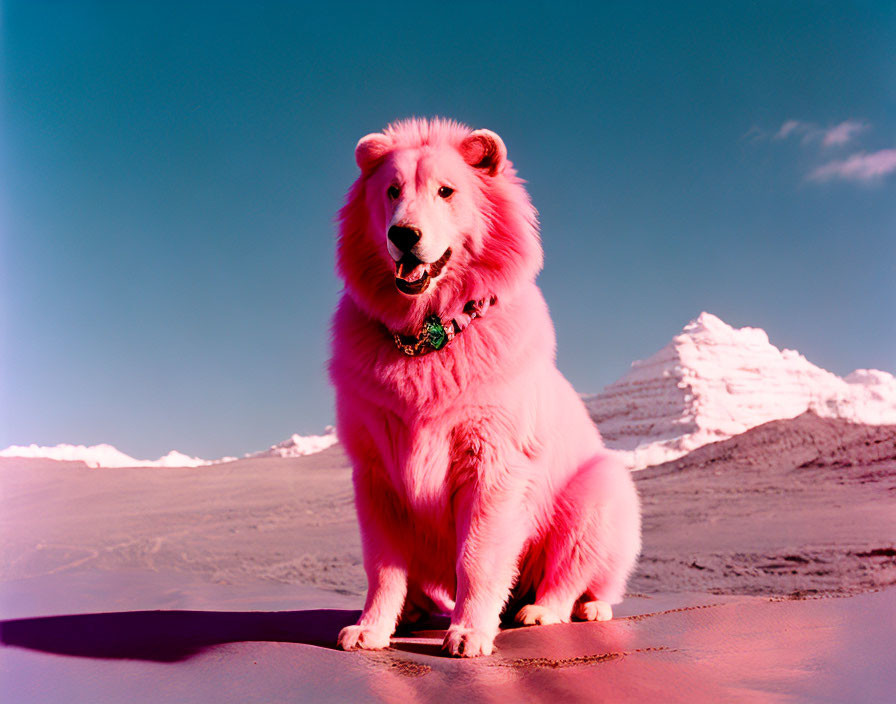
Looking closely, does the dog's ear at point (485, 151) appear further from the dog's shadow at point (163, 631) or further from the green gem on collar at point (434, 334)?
the dog's shadow at point (163, 631)

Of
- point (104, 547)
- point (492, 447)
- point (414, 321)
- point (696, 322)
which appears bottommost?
point (104, 547)

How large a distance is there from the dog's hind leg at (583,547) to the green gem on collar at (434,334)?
93 centimetres

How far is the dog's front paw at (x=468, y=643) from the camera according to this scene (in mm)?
2389

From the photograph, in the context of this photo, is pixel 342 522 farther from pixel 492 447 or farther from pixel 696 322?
pixel 696 322

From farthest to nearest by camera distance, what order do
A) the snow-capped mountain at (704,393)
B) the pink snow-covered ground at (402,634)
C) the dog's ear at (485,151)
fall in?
the snow-capped mountain at (704,393)
the dog's ear at (485,151)
the pink snow-covered ground at (402,634)

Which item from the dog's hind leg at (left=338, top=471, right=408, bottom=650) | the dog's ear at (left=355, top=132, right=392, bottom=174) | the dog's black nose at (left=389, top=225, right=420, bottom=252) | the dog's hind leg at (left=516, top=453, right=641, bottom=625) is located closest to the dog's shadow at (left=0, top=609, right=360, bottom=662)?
the dog's hind leg at (left=338, top=471, right=408, bottom=650)

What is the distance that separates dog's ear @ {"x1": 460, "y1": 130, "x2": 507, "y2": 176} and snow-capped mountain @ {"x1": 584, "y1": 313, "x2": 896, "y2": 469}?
18.6m

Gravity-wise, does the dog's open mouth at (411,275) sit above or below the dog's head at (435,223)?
below

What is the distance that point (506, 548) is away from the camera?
2.68 metres

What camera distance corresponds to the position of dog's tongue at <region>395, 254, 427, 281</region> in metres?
2.65

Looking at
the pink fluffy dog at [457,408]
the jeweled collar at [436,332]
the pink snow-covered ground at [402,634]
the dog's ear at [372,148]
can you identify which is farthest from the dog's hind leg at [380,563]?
the dog's ear at [372,148]

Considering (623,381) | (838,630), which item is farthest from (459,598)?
(623,381)

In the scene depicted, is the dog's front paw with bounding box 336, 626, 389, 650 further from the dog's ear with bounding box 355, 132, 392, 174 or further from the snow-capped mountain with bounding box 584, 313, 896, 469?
the snow-capped mountain with bounding box 584, 313, 896, 469

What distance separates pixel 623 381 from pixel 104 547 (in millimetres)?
24675
